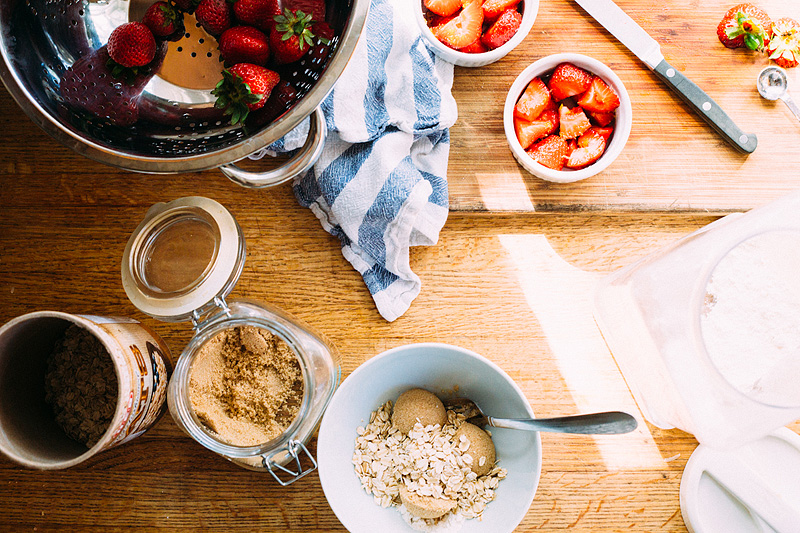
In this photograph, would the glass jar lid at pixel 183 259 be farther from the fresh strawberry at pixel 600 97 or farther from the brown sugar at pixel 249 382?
the fresh strawberry at pixel 600 97

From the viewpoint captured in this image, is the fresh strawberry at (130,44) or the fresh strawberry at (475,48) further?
the fresh strawberry at (475,48)

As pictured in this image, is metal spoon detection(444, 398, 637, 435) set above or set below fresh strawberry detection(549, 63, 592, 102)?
below

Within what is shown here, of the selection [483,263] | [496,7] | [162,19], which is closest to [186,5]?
[162,19]

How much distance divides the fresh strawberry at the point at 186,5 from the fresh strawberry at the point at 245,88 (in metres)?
0.11

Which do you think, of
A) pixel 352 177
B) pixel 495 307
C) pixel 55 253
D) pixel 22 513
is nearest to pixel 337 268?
pixel 352 177

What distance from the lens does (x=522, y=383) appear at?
77 centimetres

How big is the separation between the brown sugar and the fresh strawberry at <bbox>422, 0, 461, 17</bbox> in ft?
1.65

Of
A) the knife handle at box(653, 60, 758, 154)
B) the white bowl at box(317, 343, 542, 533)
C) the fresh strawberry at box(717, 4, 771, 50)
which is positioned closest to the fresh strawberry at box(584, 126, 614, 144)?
the knife handle at box(653, 60, 758, 154)

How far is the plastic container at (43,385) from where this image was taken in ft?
1.94

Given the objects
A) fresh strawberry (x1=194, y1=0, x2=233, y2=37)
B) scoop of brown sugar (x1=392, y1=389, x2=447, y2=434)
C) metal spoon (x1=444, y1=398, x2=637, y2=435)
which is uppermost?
fresh strawberry (x1=194, y1=0, x2=233, y2=37)

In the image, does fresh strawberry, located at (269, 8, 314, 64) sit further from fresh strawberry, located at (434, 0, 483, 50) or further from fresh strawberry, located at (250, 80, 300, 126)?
fresh strawberry, located at (434, 0, 483, 50)

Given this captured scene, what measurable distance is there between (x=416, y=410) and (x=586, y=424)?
21 cm

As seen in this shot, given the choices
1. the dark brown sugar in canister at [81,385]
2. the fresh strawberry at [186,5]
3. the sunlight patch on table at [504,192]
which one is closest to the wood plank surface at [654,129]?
the sunlight patch on table at [504,192]

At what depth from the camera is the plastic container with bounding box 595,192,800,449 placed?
1.98ft
